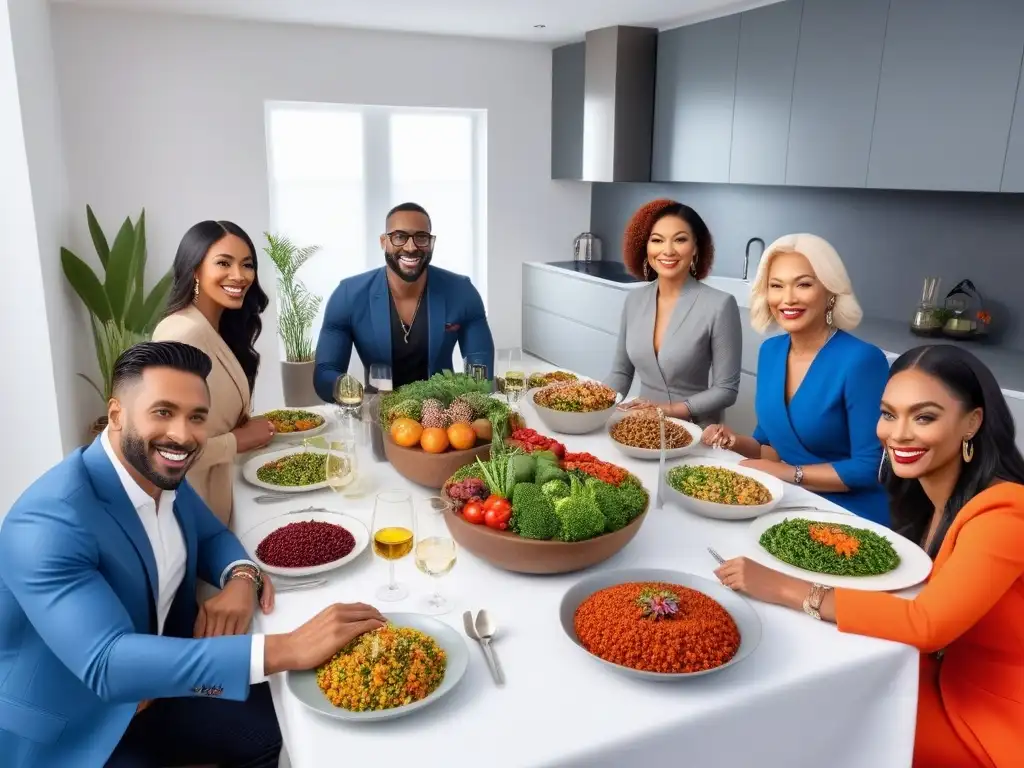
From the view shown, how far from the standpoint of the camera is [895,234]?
13.6ft

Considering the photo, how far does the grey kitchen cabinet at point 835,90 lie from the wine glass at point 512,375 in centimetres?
223

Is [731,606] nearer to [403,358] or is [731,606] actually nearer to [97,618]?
[97,618]

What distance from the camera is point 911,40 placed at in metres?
3.56

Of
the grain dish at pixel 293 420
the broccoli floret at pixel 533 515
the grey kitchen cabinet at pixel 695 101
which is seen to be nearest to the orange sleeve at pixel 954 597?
the broccoli floret at pixel 533 515

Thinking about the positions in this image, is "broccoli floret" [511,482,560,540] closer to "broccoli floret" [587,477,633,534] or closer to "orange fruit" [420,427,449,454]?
"broccoli floret" [587,477,633,534]

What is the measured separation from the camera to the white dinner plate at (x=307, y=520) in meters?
1.57

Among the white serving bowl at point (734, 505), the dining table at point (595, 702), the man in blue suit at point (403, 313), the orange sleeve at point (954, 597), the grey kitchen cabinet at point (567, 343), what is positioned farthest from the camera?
the grey kitchen cabinet at point (567, 343)

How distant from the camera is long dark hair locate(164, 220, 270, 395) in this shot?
2336mm

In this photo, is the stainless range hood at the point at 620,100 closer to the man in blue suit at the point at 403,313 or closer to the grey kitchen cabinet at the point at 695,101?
the grey kitchen cabinet at the point at 695,101

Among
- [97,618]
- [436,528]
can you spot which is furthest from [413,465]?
[97,618]

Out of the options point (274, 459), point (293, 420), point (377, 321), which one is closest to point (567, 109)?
point (377, 321)

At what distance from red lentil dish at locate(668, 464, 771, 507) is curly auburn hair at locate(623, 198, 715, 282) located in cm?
122

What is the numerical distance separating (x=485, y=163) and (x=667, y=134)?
1444 millimetres

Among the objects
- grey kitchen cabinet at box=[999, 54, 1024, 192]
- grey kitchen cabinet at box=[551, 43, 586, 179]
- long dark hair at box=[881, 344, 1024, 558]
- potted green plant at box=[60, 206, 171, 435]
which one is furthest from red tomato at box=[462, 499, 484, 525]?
grey kitchen cabinet at box=[551, 43, 586, 179]
